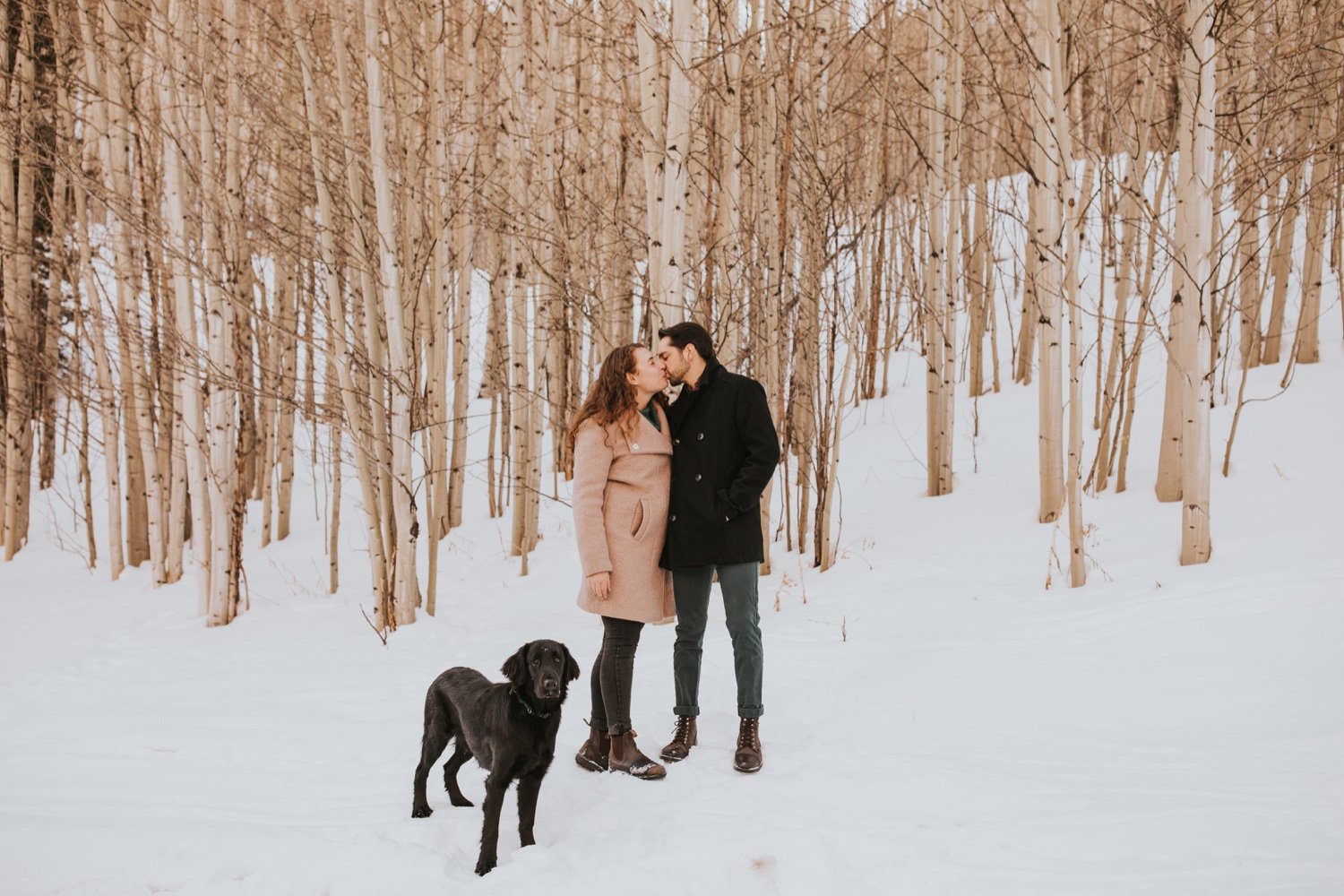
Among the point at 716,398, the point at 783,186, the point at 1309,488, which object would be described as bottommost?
the point at 1309,488

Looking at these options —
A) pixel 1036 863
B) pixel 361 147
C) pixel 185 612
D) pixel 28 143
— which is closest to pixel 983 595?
pixel 1036 863

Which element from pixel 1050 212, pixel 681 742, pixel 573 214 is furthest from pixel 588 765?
pixel 573 214

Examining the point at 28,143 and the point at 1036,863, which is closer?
the point at 1036,863

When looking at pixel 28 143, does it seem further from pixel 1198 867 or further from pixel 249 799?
pixel 1198 867

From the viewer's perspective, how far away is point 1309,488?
6328 millimetres

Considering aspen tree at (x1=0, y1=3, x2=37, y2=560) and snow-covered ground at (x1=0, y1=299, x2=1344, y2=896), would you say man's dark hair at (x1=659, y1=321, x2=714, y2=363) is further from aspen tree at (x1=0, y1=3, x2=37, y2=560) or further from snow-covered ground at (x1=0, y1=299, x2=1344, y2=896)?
aspen tree at (x1=0, y1=3, x2=37, y2=560)

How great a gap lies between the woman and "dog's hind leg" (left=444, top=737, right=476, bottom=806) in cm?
57

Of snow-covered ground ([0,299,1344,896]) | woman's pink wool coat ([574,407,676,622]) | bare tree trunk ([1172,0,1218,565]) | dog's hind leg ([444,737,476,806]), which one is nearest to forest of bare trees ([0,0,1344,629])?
bare tree trunk ([1172,0,1218,565])

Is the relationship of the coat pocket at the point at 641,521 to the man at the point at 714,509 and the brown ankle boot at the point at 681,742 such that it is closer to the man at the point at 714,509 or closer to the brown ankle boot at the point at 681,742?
the man at the point at 714,509

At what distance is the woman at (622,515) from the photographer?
11.3 feet

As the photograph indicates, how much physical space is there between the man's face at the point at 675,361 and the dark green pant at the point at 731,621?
0.79 meters

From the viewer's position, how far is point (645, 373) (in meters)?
3.48

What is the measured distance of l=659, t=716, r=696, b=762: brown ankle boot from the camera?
3652 millimetres

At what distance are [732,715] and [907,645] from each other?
4.89ft
